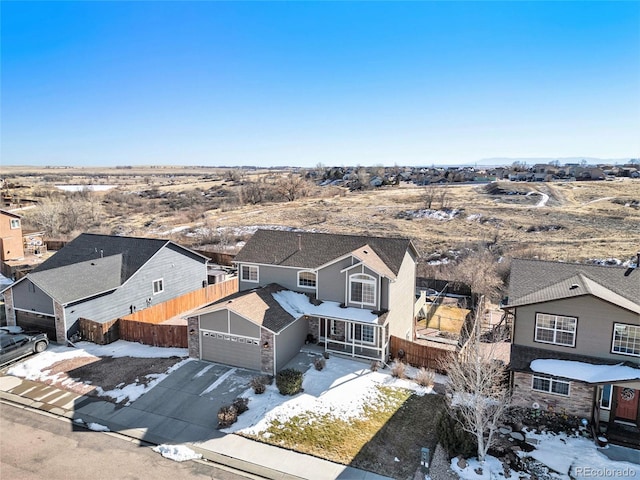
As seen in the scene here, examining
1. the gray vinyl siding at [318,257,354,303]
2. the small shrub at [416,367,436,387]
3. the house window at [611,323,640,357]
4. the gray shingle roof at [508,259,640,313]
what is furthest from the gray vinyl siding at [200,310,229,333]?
the house window at [611,323,640,357]

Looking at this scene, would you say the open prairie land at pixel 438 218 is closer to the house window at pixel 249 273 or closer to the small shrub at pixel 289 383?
the house window at pixel 249 273

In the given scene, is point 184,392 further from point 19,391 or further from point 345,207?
point 345,207

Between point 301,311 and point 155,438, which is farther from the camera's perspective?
A: point 301,311

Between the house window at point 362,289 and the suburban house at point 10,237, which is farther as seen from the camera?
the suburban house at point 10,237

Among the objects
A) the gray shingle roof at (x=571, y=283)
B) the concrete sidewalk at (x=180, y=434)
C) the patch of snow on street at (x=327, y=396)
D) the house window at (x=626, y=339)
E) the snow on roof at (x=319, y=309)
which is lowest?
the concrete sidewalk at (x=180, y=434)

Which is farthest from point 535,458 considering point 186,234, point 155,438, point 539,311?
point 186,234

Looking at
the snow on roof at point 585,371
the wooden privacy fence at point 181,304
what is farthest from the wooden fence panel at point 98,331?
the snow on roof at point 585,371
